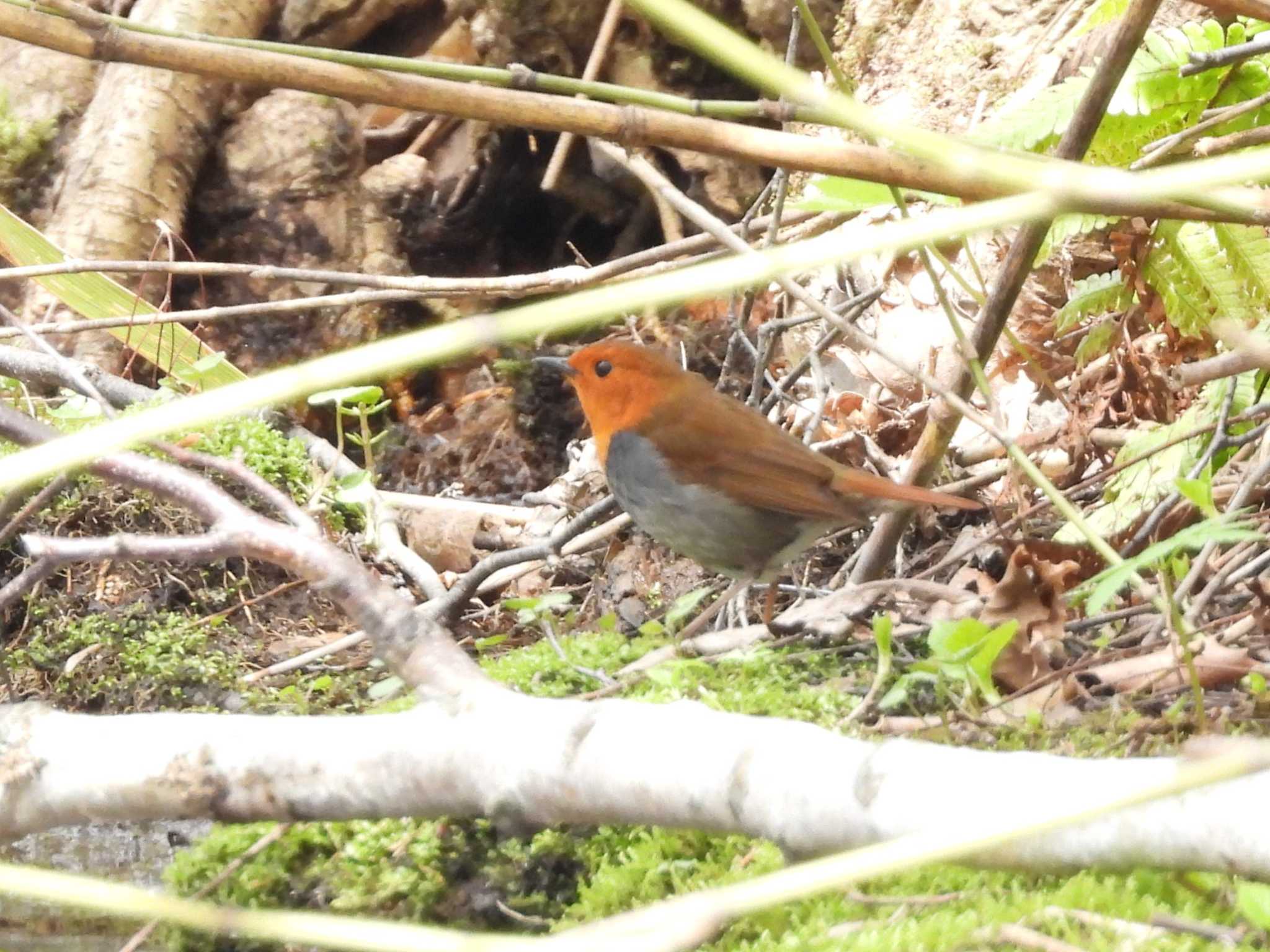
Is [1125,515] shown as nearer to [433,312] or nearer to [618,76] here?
[618,76]

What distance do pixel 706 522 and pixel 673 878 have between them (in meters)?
1.28

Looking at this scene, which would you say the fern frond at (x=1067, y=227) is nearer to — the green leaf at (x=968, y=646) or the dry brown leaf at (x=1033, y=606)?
the dry brown leaf at (x=1033, y=606)

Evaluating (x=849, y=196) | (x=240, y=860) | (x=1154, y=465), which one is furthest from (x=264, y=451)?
(x=1154, y=465)

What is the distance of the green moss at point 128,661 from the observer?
2.84m

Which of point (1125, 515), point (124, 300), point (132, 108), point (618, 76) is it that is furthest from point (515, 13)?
point (1125, 515)

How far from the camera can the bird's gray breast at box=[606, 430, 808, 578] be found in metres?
2.83

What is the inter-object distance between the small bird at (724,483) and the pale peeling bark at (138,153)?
3224 mm

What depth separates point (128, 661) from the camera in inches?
114

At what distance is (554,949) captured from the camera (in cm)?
52

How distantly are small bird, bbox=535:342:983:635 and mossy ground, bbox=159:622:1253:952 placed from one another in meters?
0.49

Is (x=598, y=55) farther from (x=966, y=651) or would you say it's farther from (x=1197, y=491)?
(x=1197, y=491)

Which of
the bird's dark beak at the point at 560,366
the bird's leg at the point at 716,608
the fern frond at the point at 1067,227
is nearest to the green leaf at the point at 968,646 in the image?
the bird's leg at the point at 716,608

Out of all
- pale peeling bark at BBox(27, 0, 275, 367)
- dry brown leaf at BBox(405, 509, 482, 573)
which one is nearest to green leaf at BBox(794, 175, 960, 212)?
dry brown leaf at BBox(405, 509, 482, 573)

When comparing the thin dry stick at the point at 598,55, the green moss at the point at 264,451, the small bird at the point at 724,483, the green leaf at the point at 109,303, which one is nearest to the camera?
the small bird at the point at 724,483
